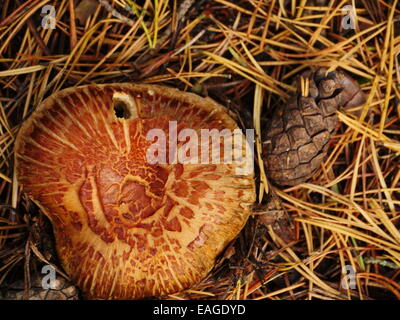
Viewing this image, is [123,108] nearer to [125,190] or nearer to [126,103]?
[126,103]

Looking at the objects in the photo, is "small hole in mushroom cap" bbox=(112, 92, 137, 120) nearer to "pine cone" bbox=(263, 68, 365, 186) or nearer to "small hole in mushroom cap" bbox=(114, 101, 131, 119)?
"small hole in mushroom cap" bbox=(114, 101, 131, 119)

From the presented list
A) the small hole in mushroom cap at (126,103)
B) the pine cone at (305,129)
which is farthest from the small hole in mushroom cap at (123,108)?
the pine cone at (305,129)

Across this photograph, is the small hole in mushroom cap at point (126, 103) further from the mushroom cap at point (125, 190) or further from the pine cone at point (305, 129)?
the pine cone at point (305, 129)

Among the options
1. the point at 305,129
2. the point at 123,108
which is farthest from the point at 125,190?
the point at 305,129

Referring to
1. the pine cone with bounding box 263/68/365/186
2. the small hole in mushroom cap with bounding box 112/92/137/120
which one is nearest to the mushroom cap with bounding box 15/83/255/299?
the small hole in mushroom cap with bounding box 112/92/137/120

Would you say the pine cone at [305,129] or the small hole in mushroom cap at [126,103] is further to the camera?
the pine cone at [305,129]

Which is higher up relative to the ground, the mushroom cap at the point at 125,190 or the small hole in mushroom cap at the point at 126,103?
the small hole in mushroom cap at the point at 126,103
